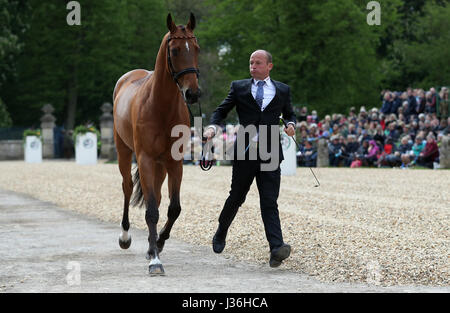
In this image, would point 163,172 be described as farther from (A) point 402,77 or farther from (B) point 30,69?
(B) point 30,69

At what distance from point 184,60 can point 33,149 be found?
3198cm

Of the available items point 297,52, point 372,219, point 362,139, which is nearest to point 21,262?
point 372,219

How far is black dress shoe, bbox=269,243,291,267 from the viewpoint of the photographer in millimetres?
7344

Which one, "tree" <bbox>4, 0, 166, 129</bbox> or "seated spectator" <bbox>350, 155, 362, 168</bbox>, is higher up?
"tree" <bbox>4, 0, 166, 129</bbox>

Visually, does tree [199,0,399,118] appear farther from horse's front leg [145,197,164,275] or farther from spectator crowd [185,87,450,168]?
horse's front leg [145,197,164,275]

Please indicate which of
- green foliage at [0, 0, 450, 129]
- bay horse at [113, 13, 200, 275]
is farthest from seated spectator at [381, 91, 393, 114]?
bay horse at [113, 13, 200, 275]

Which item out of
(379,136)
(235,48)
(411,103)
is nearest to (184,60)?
(379,136)

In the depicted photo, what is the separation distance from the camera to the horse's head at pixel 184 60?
7129 mm

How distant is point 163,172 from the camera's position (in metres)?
8.86

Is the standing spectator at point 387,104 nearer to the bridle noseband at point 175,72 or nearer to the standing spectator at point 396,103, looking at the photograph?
the standing spectator at point 396,103

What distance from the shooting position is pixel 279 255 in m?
7.34

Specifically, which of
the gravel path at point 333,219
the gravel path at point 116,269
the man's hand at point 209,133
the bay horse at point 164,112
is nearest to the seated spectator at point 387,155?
the gravel path at point 333,219

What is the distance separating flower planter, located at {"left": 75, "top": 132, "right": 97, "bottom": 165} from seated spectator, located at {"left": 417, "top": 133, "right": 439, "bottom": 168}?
51.3 ft

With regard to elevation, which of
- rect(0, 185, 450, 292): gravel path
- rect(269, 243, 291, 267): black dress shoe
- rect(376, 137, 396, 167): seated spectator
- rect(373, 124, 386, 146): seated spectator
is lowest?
rect(0, 185, 450, 292): gravel path
